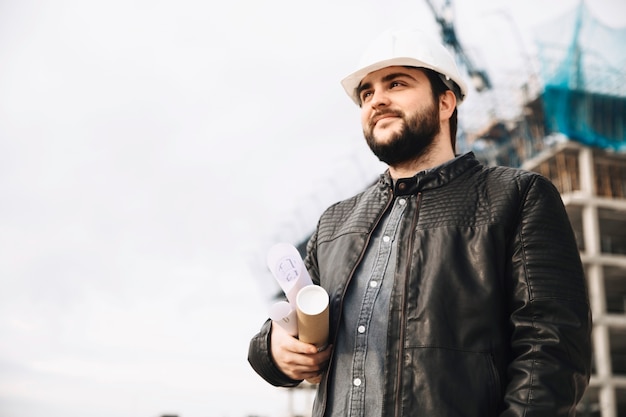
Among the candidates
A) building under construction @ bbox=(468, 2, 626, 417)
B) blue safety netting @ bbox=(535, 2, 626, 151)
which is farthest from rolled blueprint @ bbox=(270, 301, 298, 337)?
blue safety netting @ bbox=(535, 2, 626, 151)

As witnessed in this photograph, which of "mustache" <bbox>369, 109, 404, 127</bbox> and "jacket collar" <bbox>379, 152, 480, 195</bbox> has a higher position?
"mustache" <bbox>369, 109, 404, 127</bbox>

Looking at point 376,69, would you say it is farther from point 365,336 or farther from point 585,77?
point 585,77

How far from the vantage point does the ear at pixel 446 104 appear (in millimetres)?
3336

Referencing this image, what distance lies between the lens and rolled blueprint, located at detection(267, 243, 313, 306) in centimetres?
296

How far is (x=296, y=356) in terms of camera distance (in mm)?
2980

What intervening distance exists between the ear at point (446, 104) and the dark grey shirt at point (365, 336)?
1.75ft

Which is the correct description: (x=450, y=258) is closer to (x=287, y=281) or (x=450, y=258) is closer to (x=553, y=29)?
(x=287, y=281)

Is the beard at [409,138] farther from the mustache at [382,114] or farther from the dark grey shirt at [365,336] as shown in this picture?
the dark grey shirt at [365,336]

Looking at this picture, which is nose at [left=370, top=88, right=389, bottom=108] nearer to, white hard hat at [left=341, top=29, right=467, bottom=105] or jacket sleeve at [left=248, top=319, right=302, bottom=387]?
white hard hat at [left=341, top=29, right=467, bottom=105]

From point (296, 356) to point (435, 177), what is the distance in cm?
96

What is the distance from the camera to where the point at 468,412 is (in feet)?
8.44

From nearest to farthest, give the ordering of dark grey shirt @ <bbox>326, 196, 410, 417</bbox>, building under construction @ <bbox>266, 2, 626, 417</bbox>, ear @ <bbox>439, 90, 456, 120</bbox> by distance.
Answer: dark grey shirt @ <bbox>326, 196, 410, 417</bbox>
ear @ <bbox>439, 90, 456, 120</bbox>
building under construction @ <bbox>266, 2, 626, 417</bbox>

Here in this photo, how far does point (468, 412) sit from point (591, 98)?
1637 inches

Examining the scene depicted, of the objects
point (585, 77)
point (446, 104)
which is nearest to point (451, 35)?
point (585, 77)
